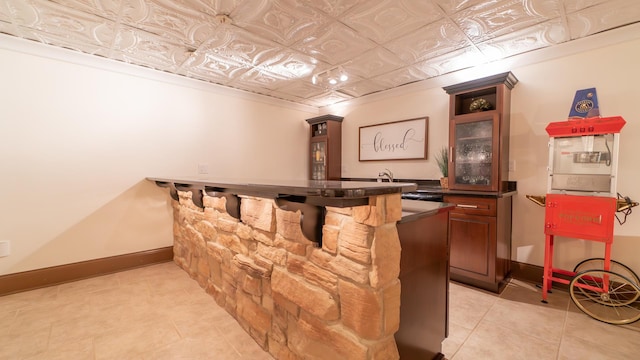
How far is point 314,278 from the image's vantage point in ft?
4.01

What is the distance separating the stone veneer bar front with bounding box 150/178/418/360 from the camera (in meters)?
1.01

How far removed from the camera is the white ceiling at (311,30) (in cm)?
195

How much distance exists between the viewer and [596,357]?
1.60 m

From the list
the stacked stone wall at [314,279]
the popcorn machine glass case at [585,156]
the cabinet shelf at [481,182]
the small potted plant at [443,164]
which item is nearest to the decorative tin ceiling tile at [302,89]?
the cabinet shelf at [481,182]

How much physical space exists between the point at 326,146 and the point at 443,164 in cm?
191

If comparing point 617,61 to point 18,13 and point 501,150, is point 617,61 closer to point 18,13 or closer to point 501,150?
point 501,150

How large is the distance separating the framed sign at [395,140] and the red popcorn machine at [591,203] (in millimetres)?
1508

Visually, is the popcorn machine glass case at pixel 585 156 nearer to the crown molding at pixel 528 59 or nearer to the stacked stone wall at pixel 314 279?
the crown molding at pixel 528 59

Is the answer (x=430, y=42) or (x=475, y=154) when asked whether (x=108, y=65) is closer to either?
(x=430, y=42)

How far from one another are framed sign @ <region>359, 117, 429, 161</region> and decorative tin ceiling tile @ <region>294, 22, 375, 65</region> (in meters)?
1.43

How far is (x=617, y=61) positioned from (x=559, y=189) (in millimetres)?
1238

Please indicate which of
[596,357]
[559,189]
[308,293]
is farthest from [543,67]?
[308,293]

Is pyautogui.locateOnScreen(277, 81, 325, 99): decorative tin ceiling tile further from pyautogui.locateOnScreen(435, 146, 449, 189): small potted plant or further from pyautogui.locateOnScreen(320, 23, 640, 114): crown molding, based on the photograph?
pyautogui.locateOnScreen(435, 146, 449, 189): small potted plant

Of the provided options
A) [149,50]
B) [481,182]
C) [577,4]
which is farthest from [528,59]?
[149,50]
